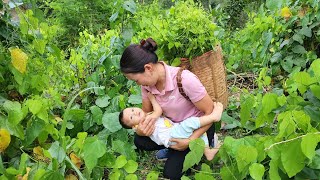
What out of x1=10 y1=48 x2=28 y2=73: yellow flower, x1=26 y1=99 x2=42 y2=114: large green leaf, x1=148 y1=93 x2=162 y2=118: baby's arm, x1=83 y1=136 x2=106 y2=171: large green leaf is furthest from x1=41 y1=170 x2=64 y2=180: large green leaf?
x1=148 y1=93 x2=162 y2=118: baby's arm

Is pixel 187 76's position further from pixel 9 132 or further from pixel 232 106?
pixel 232 106

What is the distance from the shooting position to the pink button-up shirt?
204 cm

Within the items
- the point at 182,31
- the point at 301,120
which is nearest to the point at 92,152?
the point at 301,120

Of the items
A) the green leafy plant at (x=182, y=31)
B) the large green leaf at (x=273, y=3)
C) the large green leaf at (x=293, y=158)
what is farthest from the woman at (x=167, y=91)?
the large green leaf at (x=273, y=3)

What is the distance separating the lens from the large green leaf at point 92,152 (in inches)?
62.8

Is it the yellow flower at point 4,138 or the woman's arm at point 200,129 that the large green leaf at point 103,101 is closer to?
the woman's arm at point 200,129

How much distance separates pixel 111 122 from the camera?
8.03ft

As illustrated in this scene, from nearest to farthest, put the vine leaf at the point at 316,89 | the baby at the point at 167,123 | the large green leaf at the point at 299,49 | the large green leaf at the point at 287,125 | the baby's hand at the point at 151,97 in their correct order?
1. the large green leaf at the point at 287,125
2. the vine leaf at the point at 316,89
3. the baby at the point at 167,123
4. the baby's hand at the point at 151,97
5. the large green leaf at the point at 299,49

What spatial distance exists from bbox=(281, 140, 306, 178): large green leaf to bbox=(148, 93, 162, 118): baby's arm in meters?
0.99

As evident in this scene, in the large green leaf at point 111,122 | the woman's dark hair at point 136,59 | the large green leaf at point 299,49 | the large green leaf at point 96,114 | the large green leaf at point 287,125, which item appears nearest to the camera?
the large green leaf at point 287,125

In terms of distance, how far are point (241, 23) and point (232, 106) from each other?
591 centimetres

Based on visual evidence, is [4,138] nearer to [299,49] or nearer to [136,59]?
[136,59]

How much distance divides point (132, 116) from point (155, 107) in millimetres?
137

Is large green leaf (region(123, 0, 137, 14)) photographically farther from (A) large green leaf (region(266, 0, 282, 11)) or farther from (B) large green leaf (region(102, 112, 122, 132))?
(A) large green leaf (region(266, 0, 282, 11))
